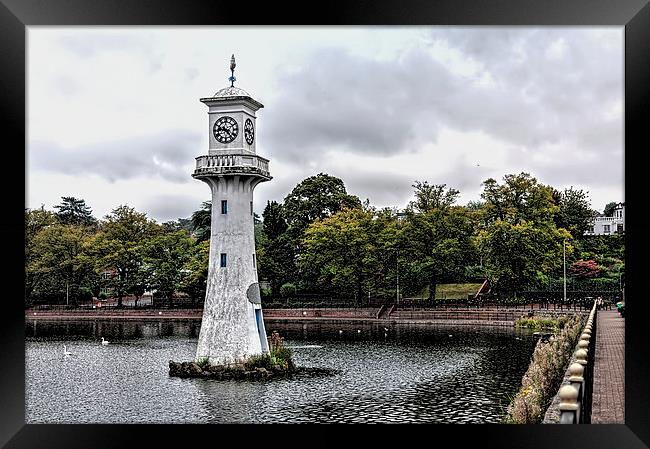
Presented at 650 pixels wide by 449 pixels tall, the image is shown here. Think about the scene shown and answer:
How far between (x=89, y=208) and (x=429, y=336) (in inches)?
1709

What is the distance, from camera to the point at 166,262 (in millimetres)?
39469

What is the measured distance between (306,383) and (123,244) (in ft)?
87.1

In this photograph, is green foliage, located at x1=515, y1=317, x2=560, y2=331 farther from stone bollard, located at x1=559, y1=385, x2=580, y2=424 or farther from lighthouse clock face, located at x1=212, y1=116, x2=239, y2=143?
stone bollard, located at x1=559, y1=385, x2=580, y2=424

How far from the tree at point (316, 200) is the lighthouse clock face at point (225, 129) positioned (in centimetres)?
2701

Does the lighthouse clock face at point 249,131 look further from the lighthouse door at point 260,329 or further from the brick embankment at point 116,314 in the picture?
the brick embankment at point 116,314

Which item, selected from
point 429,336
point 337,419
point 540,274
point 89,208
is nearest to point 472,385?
point 337,419

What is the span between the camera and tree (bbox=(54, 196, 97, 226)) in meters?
61.3

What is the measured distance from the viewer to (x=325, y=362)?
20.7 m

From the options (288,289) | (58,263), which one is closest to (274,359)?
(288,289)

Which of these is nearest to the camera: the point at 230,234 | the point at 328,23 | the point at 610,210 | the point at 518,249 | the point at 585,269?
the point at 328,23

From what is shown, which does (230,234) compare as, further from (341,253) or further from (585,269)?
(585,269)

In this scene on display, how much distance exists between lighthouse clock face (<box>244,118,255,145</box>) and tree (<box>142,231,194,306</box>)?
22.0 m
